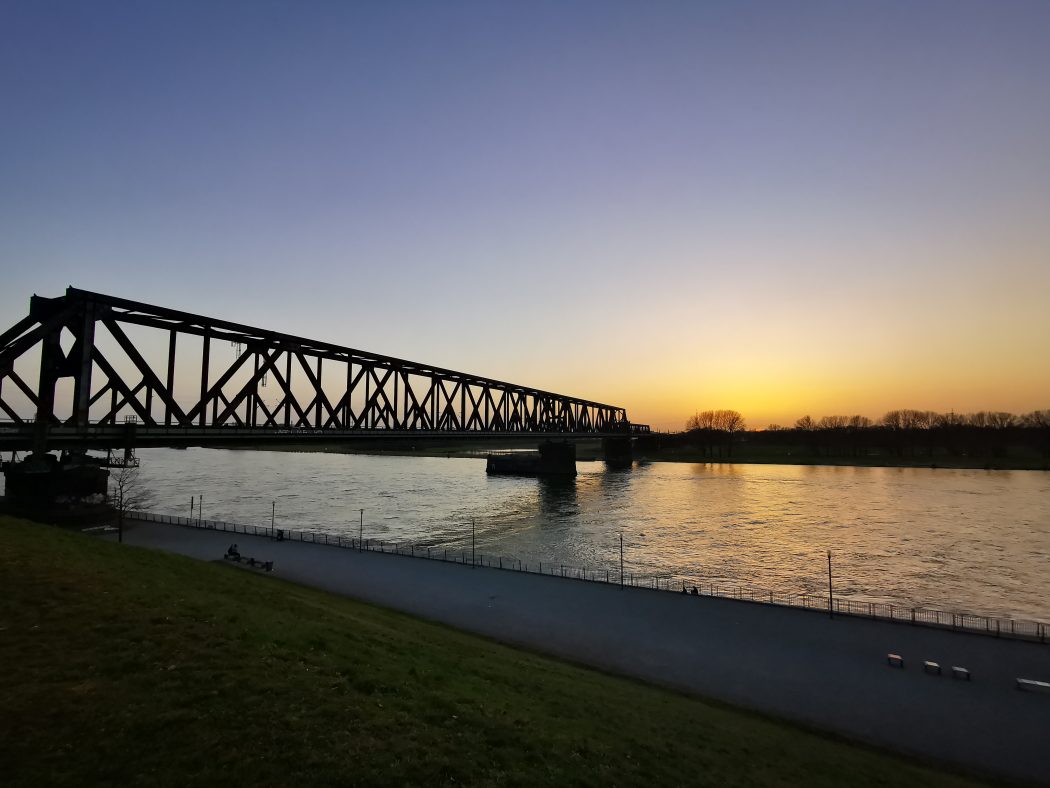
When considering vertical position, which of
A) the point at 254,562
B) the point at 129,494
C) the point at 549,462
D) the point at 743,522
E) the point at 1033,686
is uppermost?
the point at 549,462

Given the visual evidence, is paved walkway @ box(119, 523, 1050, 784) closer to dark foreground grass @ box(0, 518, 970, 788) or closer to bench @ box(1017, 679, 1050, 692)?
bench @ box(1017, 679, 1050, 692)

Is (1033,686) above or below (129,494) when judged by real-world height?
below

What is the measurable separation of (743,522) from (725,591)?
1368 inches

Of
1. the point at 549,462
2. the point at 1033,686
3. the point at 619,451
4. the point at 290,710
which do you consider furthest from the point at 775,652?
the point at 619,451

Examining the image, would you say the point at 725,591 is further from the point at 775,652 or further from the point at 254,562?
the point at 254,562

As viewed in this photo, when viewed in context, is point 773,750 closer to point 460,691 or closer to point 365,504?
point 460,691

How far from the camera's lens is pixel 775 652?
2867cm

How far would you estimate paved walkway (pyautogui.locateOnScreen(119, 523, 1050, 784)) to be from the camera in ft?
70.2

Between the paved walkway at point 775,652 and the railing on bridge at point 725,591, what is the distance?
1578mm

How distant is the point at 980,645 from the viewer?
29.1 metres

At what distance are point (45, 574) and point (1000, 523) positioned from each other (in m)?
89.5

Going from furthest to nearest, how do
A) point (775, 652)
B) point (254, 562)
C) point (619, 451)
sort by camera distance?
1. point (619, 451)
2. point (254, 562)
3. point (775, 652)

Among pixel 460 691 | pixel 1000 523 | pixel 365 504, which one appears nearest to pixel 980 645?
pixel 460 691

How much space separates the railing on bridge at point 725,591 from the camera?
3275 centimetres
